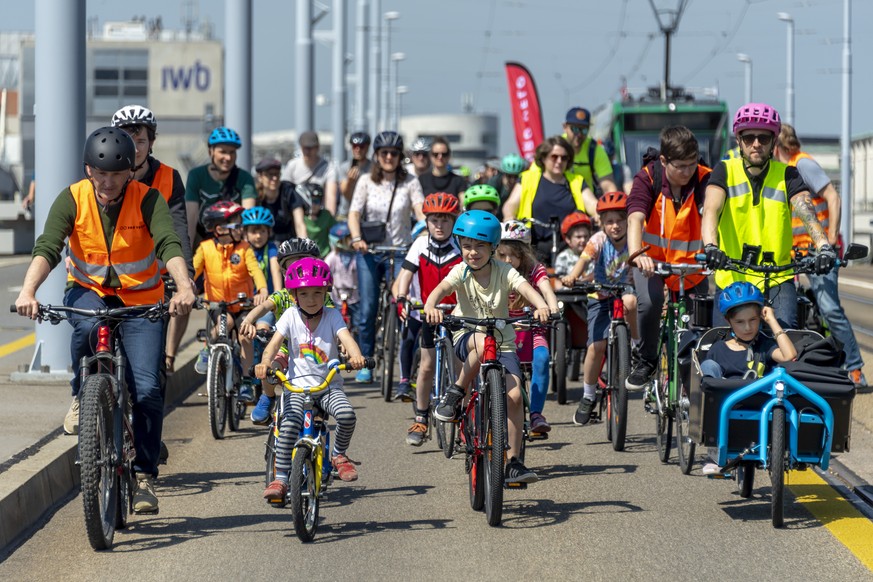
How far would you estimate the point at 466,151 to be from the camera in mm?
166125

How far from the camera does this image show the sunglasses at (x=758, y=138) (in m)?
8.13

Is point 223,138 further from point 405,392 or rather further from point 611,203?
point 611,203

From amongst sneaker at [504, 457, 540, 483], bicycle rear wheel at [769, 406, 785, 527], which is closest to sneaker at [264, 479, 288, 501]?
sneaker at [504, 457, 540, 483]

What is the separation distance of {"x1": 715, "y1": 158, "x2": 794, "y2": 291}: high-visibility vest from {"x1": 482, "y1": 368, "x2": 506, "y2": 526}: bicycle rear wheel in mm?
1759

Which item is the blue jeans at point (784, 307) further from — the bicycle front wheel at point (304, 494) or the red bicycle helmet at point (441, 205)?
the bicycle front wheel at point (304, 494)

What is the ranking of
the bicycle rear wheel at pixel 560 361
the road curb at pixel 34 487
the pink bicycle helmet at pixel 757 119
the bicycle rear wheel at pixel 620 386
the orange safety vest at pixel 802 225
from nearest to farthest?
the road curb at pixel 34 487 → the pink bicycle helmet at pixel 757 119 → the bicycle rear wheel at pixel 620 386 → the orange safety vest at pixel 802 225 → the bicycle rear wheel at pixel 560 361

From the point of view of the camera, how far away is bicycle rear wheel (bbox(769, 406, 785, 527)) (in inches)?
268

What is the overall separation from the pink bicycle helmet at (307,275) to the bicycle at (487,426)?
0.67 metres

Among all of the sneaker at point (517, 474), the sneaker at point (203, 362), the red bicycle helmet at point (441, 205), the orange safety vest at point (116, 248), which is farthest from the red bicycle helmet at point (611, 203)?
the orange safety vest at point (116, 248)

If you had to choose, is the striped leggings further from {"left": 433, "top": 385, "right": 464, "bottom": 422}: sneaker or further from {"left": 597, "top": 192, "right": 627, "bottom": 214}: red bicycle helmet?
{"left": 597, "top": 192, "right": 627, "bottom": 214}: red bicycle helmet

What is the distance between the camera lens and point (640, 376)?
30.0ft

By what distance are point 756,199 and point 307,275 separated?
8.18 ft

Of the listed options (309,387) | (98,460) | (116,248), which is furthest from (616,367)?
(98,460)

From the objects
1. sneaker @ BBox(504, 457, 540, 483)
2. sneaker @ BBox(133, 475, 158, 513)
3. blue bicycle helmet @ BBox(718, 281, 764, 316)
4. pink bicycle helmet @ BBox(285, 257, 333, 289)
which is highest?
pink bicycle helmet @ BBox(285, 257, 333, 289)
